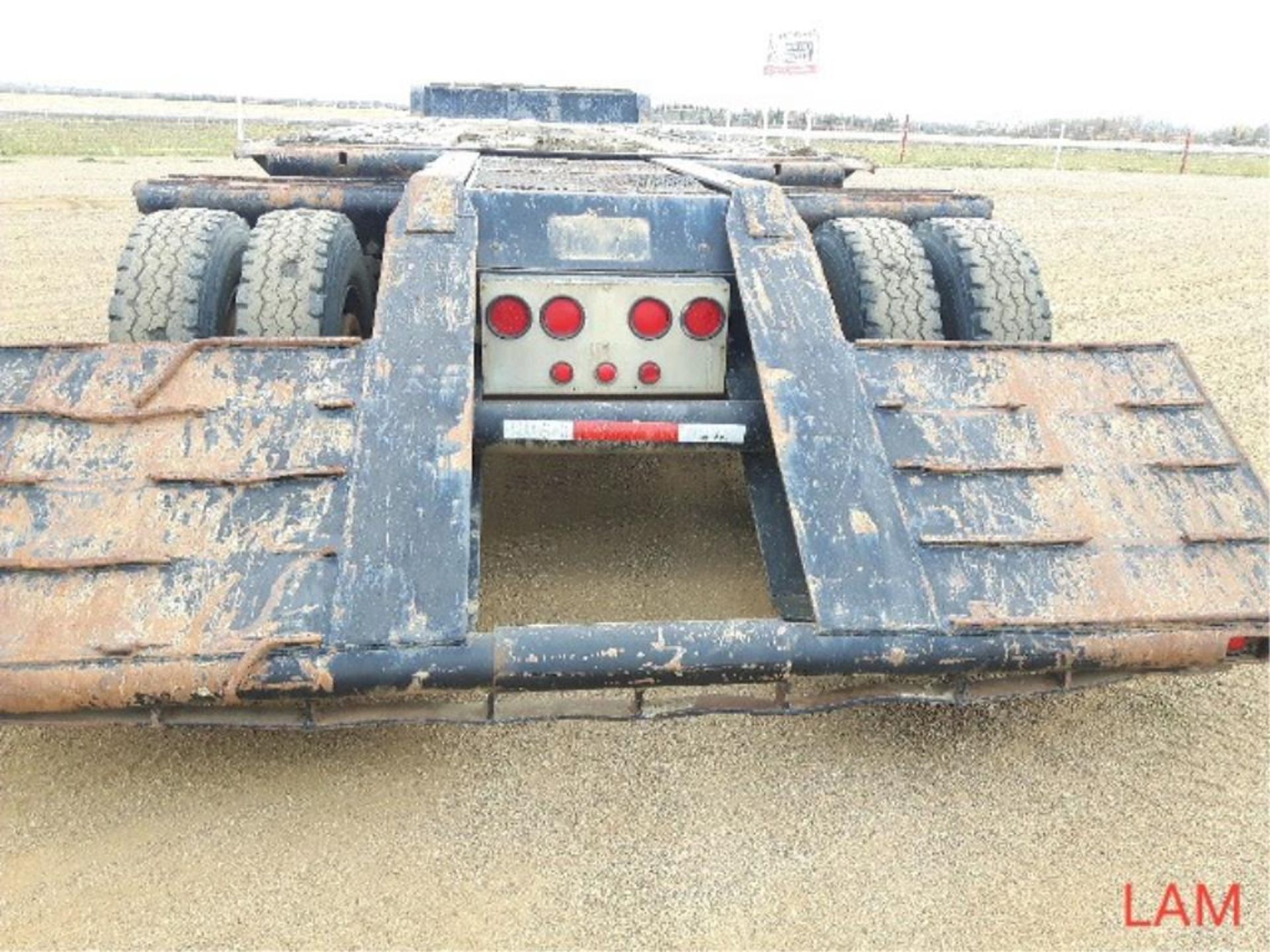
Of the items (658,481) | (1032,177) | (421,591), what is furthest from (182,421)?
(1032,177)

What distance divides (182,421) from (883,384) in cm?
186

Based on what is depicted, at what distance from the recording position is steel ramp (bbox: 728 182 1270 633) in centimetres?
278

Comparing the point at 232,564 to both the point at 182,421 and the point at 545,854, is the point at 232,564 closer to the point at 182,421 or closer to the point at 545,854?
the point at 182,421

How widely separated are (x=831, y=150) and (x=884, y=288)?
2431 cm

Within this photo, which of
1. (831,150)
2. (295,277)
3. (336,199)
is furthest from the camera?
(831,150)

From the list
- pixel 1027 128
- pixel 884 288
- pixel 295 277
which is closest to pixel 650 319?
pixel 884 288

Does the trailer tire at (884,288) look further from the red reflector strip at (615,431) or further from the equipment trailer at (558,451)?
the red reflector strip at (615,431)

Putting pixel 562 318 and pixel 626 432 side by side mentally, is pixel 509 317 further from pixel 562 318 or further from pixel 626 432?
pixel 626 432

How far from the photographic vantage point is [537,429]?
318cm

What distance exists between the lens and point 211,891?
2496 millimetres

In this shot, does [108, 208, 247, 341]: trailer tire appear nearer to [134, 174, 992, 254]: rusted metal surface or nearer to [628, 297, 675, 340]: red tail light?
[134, 174, 992, 254]: rusted metal surface

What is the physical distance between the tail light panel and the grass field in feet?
62.7

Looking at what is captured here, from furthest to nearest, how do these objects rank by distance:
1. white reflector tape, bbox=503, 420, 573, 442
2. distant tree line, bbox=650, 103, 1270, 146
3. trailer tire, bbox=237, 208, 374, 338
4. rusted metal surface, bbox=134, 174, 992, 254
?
distant tree line, bbox=650, 103, 1270, 146, rusted metal surface, bbox=134, 174, 992, 254, trailer tire, bbox=237, 208, 374, 338, white reflector tape, bbox=503, 420, 573, 442

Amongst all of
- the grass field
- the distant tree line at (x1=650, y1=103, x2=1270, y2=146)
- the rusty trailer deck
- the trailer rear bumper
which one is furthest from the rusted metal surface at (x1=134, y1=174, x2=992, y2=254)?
the distant tree line at (x1=650, y1=103, x2=1270, y2=146)
